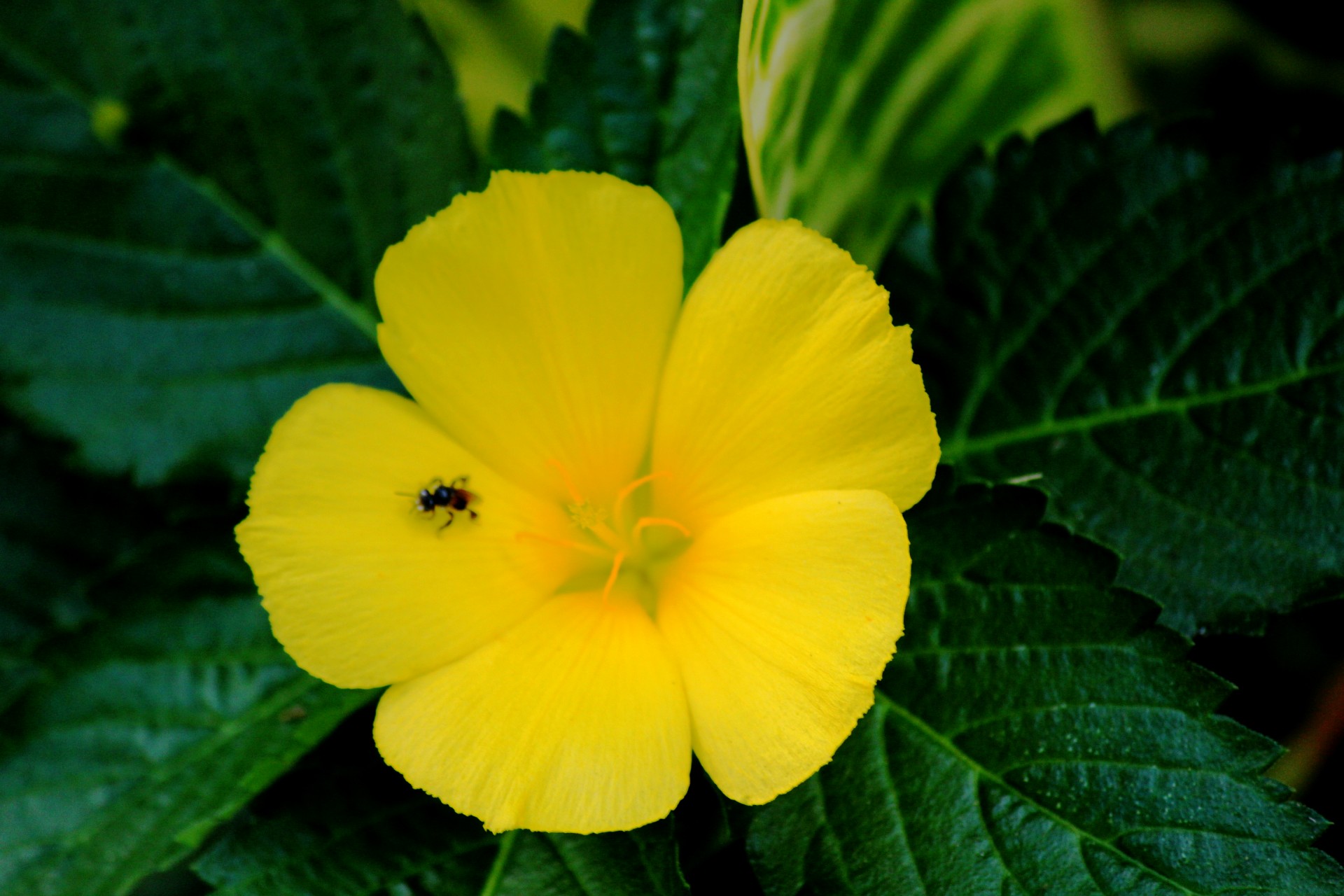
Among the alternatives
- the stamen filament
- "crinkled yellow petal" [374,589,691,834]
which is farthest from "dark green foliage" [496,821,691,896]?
the stamen filament

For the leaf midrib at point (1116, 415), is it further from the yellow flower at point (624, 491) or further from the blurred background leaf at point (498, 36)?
the blurred background leaf at point (498, 36)

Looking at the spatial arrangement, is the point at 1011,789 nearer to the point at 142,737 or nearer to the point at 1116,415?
the point at 1116,415

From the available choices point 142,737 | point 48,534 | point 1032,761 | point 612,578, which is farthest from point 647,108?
point 48,534

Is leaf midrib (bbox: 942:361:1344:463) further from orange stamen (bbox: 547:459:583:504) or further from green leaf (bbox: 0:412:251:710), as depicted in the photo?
green leaf (bbox: 0:412:251:710)

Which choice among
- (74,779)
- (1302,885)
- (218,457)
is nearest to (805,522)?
(1302,885)

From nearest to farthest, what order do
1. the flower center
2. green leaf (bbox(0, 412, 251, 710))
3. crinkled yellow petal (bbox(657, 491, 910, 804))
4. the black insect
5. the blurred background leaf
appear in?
crinkled yellow petal (bbox(657, 491, 910, 804)) < the black insect < the flower center < green leaf (bbox(0, 412, 251, 710)) < the blurred background leaf
